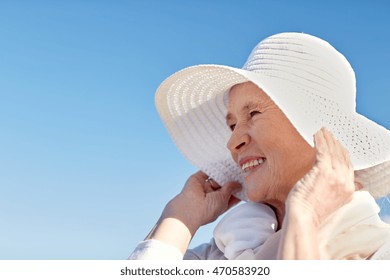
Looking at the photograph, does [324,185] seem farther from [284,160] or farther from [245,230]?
A: [245,230]

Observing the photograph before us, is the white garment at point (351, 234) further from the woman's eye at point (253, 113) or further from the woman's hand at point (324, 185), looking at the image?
the woman's eye at point (253, 113)

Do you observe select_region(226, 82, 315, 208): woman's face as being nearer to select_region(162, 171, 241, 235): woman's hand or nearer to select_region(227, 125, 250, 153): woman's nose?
select_region(227, 125, 250, 153): woman's nose

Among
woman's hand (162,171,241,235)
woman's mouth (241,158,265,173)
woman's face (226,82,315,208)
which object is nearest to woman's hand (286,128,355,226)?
woman's face (226,82,315,208)

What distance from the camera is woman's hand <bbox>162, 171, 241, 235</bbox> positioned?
286 centimetres

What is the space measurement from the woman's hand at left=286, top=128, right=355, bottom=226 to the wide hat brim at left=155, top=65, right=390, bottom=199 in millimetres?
225

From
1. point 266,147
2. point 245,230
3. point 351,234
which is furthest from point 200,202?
point 351,234

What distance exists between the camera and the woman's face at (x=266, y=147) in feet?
8.63

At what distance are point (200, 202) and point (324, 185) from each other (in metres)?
0.95

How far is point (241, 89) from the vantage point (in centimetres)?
281

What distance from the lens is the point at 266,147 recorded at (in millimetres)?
2664

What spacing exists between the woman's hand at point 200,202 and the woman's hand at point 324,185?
0.85 m

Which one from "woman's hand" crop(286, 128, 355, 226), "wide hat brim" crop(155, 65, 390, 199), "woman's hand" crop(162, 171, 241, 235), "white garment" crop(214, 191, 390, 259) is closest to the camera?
"woman's hand" crop(286, 128, 355, 226)
